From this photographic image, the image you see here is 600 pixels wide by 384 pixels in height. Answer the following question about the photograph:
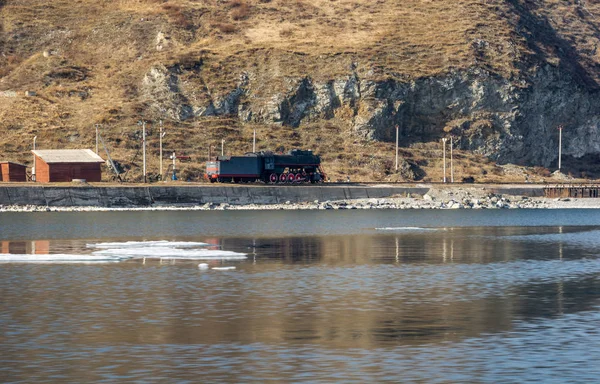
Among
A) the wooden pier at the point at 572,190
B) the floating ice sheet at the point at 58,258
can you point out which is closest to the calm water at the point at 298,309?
the floating ice sheet at the point at 58,258

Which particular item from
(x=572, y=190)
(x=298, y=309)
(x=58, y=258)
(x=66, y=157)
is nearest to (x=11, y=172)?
(x=66, y=157)

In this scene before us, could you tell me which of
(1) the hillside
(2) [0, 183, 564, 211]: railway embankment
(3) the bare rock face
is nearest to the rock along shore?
(2) [0, 183, 564, 211]: railway embankment

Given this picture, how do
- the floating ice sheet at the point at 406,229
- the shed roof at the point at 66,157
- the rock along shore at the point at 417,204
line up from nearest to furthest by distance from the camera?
1. the floating ice sheet at the point at 406,229
2. the rock along shore at the point at 417,204
3. the shed roof at the point at 66,157

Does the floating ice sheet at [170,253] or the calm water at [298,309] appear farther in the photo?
the floating ice sheet at [170,253]

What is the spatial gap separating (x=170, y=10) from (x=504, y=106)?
70.3m

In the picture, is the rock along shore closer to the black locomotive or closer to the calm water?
the black locomotive

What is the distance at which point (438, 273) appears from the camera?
135 ft

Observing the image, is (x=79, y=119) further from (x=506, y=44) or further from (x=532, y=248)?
(x=532, y=248)

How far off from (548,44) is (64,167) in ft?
319

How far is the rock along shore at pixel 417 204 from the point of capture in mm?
107062

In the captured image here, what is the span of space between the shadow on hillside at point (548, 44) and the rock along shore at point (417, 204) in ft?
151

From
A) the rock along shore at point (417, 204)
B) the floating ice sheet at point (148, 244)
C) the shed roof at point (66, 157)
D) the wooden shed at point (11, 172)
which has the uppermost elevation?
the shed roof at point (66, 157)

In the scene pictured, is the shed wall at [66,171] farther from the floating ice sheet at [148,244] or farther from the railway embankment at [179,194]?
the floating ice sheet at [148,244]

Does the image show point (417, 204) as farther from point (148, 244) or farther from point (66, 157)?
point (148, 244)
